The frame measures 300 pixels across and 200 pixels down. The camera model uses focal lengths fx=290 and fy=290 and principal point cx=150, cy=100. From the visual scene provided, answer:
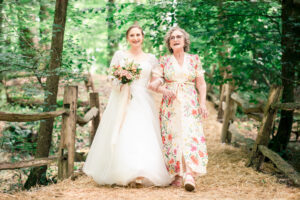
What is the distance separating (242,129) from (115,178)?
7042 mm

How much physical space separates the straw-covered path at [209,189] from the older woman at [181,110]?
1.21 ft

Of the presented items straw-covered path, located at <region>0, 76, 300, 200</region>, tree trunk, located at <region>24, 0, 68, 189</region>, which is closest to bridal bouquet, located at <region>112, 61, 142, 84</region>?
tree trunk, located at <region>24, 0, 68, 189</region>

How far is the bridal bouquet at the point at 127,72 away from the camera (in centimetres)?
399

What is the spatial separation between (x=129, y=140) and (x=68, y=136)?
3.42 feet

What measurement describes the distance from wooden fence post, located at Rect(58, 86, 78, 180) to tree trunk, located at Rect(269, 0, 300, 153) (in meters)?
3.56

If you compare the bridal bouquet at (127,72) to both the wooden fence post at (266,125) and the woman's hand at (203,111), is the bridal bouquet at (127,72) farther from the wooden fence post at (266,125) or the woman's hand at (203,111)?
the wooden fence post at (266,125)

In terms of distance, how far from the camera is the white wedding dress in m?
3.85

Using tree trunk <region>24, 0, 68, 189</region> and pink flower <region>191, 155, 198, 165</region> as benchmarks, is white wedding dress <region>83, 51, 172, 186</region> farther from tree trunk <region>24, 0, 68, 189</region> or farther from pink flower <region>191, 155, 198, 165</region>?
tree trunk <region>24, 0, 68, 189</region>

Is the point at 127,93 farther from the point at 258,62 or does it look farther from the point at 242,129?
the point at 242,129

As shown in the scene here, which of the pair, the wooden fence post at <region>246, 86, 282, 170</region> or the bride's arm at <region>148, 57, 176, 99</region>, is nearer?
the bride's arm at <region>148, 57, 176, 99</region>

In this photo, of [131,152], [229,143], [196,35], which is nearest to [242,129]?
[229,143]

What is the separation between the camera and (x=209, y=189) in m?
3.97

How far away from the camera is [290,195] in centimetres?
357

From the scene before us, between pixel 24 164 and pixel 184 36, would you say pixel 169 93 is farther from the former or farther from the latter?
pixel 24 164
